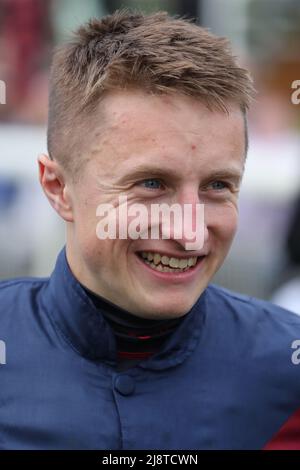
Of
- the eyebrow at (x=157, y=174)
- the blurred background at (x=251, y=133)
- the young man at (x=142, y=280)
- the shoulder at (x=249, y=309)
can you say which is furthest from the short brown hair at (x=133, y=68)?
the blurred background at (x=251, y=133)

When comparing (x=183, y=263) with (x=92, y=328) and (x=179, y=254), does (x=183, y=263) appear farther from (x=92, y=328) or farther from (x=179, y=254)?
(x=92, y=328)

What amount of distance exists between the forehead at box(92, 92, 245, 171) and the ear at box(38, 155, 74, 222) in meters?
0.20

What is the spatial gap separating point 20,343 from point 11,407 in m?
0.16

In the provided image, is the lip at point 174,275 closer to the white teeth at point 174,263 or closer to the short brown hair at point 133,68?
the white teeth at point 174,263

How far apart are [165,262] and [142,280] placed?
66mm

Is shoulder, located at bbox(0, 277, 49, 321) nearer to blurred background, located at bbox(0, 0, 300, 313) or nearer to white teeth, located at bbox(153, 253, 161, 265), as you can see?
white teeth, located at bbox(153, 253, 161, 265)

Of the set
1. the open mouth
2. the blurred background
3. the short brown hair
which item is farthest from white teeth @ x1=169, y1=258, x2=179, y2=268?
the blurred background

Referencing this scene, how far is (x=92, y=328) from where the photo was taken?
221 centimetres

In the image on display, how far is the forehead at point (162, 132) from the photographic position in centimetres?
207

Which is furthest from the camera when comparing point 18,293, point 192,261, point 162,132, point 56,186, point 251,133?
point 251,133

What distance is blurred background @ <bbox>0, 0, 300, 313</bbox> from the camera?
5.95m

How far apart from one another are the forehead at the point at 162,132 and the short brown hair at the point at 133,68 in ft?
0.10

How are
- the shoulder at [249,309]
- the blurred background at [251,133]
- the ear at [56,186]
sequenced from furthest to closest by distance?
1. the blurred background at [251,133]
2. the shoulder at [249,309]
3. the ear at [56,186]

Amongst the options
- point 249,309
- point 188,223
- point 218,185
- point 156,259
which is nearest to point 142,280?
point 156,259
